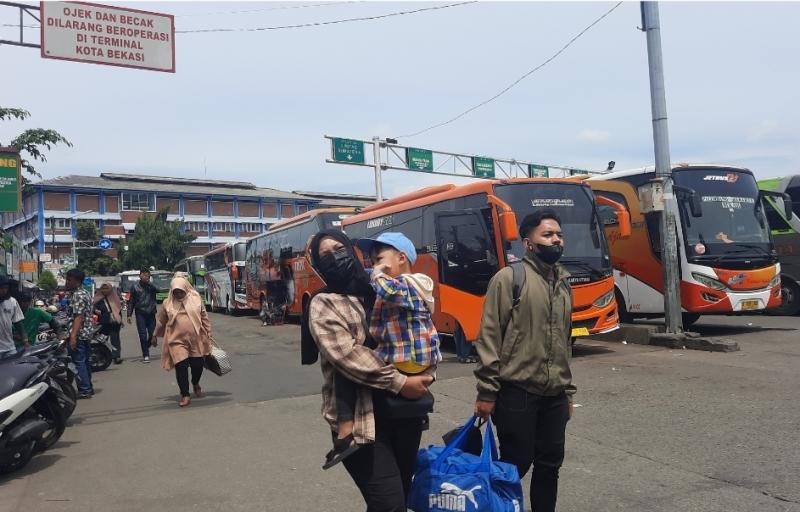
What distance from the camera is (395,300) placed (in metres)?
2.78

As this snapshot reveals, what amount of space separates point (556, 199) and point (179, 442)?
7.28m

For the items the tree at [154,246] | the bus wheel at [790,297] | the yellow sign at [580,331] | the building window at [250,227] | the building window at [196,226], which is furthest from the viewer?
the building window at [250,227]

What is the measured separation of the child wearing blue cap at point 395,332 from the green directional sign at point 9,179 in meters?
11.3

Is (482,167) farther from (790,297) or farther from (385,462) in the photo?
(385,462)

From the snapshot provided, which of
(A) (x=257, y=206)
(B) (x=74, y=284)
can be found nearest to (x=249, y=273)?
(B) (x=74, y=284)

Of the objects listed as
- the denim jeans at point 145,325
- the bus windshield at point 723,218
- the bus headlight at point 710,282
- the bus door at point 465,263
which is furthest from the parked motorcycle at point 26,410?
the bus windshield at point 723,218

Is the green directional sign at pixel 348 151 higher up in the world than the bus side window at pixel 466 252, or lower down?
higher up

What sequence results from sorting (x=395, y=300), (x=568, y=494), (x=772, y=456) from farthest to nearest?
(x=772, y=456) < (x=568, y=494) < (x=395, y=300)

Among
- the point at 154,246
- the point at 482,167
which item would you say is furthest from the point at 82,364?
the point at 154,246

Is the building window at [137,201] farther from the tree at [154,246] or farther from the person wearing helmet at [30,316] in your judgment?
A: the person wearing helmet at [30,316]

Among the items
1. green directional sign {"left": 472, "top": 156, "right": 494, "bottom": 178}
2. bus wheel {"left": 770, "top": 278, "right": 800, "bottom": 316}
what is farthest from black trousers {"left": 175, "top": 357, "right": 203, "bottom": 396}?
green directional sign {"left": 472, "top": 156, "right": 494, "bottom": 178}

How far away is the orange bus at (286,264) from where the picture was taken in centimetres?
1964

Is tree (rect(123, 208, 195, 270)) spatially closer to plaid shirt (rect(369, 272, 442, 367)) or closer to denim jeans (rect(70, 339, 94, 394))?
denim jeans (rect(70, 339, 94, 394))

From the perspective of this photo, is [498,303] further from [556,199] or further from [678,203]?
[678,203]
